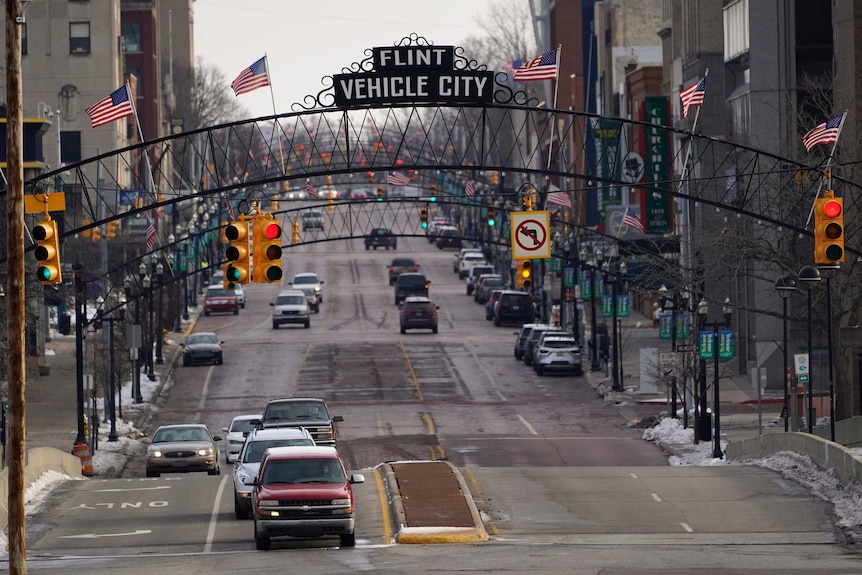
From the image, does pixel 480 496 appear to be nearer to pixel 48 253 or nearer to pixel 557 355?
pixel 48 253

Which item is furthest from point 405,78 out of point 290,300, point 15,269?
point 290,300

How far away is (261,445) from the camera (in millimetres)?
31344

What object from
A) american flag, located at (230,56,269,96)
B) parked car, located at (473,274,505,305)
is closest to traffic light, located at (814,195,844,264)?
american flag, located at (230,56,269,96)

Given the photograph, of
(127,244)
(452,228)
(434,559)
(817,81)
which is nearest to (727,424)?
(817,81)

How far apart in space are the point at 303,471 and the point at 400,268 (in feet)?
283

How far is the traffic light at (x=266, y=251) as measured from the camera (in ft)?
96.2

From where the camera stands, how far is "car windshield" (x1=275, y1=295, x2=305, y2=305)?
290ft

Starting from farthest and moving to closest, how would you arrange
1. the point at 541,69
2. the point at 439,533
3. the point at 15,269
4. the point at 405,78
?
the point at 541,69
the point at 405,78
the point at 439,533
the point at 15,269

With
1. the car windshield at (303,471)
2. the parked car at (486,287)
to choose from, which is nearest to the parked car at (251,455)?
the car windshield at (303,471)

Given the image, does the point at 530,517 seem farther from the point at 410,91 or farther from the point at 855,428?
the point at 855,428

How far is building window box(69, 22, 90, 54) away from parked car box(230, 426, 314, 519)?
73.9 meters

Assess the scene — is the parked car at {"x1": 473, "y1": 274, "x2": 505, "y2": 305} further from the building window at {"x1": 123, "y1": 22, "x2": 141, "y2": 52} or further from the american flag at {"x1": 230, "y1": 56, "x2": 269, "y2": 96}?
the american flag at {"x1": 230, "y1": 56, "x2": 269, "y2": 96}

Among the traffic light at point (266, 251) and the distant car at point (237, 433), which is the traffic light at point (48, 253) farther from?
the distant car at point (237, 433)

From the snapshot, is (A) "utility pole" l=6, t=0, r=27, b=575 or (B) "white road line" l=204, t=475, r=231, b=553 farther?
(B) "white road line" l=204, t=475, r=231, b=553
